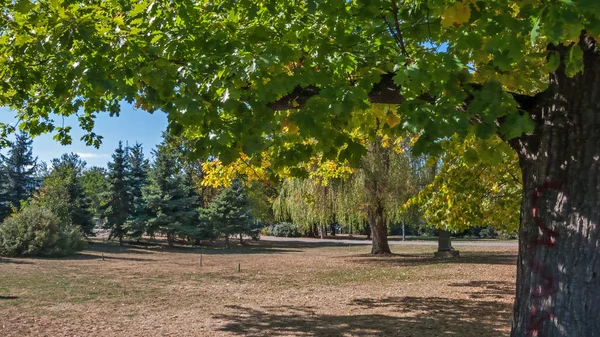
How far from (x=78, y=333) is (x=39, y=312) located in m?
1.84

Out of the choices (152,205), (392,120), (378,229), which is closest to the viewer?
(392,120)

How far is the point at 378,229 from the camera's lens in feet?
72.8

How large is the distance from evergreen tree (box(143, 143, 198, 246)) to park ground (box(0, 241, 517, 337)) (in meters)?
15.0

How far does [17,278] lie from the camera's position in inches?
479

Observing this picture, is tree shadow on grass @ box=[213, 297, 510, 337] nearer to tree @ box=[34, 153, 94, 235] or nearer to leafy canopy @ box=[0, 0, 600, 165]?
leafy canopy @ box=[0, 0, 600, 165]

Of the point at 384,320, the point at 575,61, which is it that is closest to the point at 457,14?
the point at 575,61

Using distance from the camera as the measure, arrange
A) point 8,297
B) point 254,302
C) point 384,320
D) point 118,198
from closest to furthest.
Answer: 1. point 384,320
2. point 8,297
3. point 254,302
4. point 118,198

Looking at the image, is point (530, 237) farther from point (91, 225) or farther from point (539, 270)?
point (91, 225)

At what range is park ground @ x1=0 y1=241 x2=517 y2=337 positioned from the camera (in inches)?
267

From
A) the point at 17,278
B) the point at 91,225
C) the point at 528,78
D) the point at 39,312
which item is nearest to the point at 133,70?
the point at 528,78

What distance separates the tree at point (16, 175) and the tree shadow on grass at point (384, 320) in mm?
35854

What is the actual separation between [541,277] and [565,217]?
1.68 feet

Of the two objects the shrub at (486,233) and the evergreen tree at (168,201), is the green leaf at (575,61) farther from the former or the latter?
the shrub at (486,233)

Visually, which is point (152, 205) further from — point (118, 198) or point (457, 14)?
point (457, 14)
